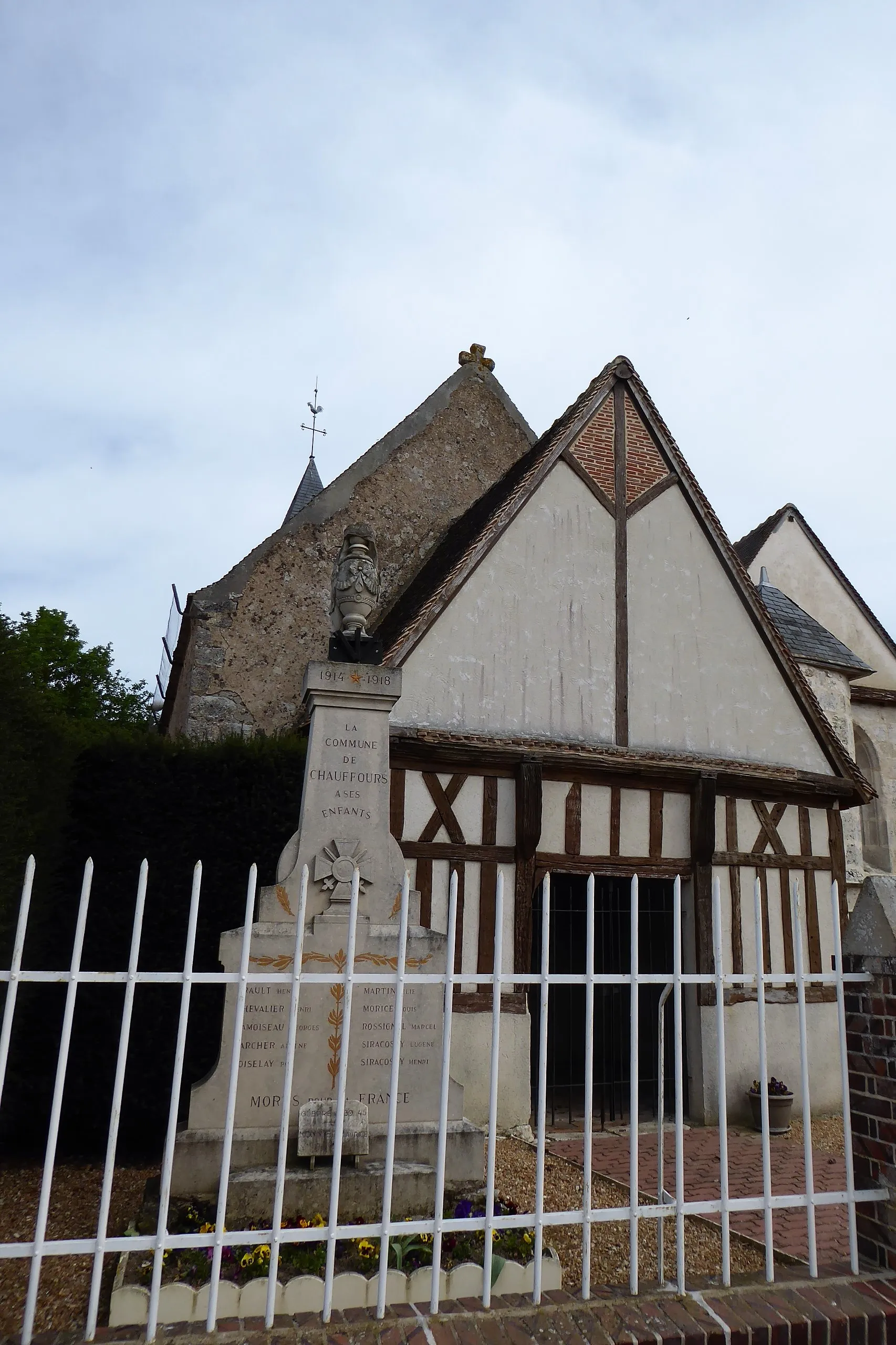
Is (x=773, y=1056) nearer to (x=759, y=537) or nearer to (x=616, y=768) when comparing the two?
(x=616, y=768)

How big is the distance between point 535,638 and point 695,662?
5.75 feet

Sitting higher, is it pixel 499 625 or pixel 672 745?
pixel 499 625

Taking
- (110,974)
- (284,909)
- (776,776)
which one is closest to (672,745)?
(776,776)

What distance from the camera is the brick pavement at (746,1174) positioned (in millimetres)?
4379

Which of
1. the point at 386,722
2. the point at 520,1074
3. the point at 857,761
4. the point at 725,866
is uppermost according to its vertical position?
the point at 857,761

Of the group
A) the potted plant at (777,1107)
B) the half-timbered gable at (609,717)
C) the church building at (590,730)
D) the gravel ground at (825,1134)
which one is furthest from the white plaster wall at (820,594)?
the potted plant at (777,1107)

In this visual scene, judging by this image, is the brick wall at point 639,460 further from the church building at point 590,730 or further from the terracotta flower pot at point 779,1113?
the terracotta flower pot at point 779,1113

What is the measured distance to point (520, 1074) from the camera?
21.8ft

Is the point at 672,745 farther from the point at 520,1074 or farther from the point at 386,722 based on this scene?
the point at 386,722

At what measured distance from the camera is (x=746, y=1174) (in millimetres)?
5555

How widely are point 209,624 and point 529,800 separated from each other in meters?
4.26

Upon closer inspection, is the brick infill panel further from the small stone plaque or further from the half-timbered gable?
the half-timbered gable

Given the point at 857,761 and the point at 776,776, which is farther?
the point at 857,761

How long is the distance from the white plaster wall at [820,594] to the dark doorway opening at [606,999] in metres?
7.50
